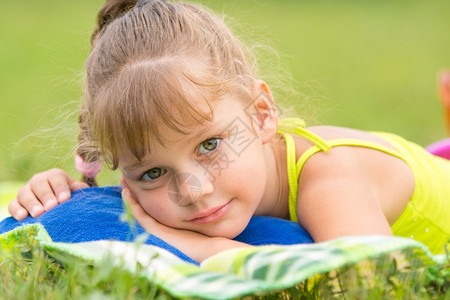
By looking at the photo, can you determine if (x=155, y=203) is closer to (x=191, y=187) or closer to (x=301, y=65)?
(x=191, y=187)

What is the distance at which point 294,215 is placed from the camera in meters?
2.61

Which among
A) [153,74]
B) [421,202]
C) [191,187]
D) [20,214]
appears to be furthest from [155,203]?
[421,202]

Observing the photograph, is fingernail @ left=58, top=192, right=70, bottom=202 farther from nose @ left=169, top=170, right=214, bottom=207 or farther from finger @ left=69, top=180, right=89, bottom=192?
nose @ left=169, top=170, right=214, bottom=207

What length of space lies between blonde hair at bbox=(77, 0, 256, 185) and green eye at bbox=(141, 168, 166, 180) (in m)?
0.08

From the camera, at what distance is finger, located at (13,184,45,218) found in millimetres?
2602

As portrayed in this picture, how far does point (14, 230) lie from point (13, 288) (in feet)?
1.97

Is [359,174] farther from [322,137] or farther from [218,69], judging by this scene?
[218,69]

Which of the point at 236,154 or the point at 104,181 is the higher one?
the point at 236,154

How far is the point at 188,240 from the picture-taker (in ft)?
7.32

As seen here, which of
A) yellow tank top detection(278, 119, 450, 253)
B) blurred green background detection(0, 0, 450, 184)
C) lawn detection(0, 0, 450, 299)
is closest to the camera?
lawn detection(0, 0, 450, 299)

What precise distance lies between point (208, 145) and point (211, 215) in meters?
0.23

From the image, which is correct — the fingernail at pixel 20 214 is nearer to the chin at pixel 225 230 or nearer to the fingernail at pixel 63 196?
the fingernail at pixel 63 196

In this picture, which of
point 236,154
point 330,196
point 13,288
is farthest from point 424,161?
point 13,288

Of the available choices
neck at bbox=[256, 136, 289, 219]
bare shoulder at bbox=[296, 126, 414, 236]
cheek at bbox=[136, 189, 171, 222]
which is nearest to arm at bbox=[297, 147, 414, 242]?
bare shoulder at bbox=[296, 126, 414, 236]
